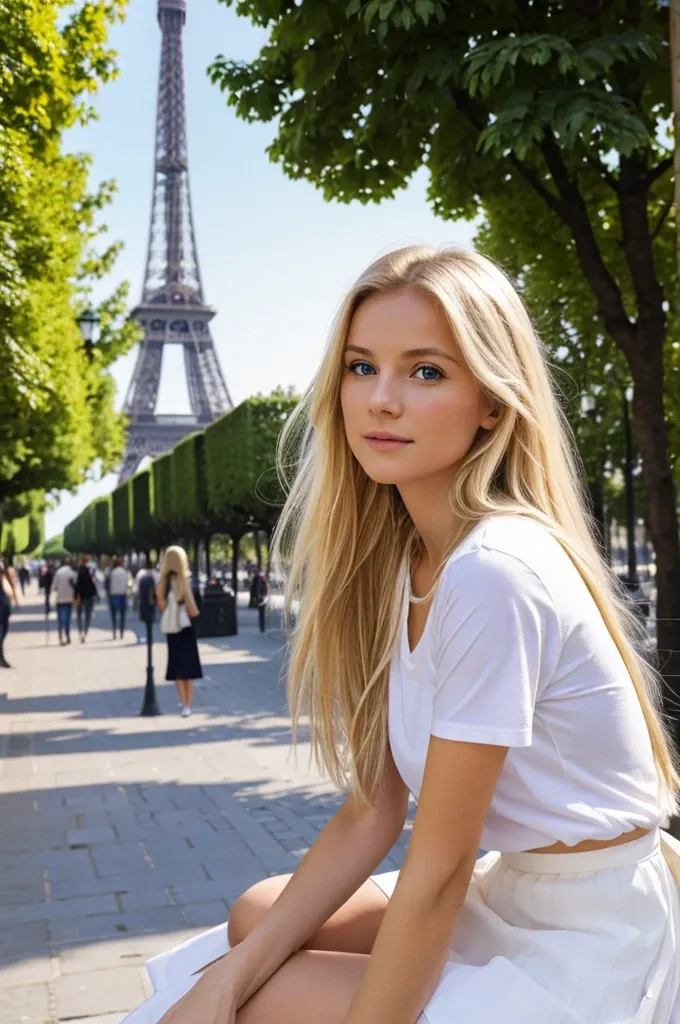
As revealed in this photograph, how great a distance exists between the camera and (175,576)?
12492 mm

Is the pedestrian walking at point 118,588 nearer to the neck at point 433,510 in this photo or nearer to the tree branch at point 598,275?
the tree branch at point 598,275

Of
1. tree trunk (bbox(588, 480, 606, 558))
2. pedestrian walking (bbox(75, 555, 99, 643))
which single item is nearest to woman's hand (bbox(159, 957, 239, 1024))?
tree trunk (bbox(588, 480, 606, 558))

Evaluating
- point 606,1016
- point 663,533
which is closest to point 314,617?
point 606,1016

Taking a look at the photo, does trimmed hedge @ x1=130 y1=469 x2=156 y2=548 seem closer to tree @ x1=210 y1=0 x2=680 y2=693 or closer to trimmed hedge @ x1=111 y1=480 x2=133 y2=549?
trimmed hedge @ x1=111 y1=480 x2=133 y2=549

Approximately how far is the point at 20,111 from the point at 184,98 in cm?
8043

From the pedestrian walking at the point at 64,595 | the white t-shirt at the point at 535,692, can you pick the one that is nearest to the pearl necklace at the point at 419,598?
the white t-shirt at the point at 535,692

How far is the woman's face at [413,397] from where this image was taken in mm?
1883

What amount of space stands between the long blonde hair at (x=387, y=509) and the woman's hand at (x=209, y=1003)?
44 centimetres

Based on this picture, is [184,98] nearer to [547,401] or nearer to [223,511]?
[223,511]

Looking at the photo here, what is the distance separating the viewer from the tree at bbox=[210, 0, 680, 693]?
6781 mm

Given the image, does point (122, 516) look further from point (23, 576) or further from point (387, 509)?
point (387, 509)

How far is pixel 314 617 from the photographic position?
2.20m

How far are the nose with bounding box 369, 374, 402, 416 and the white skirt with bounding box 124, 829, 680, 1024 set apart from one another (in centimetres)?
72

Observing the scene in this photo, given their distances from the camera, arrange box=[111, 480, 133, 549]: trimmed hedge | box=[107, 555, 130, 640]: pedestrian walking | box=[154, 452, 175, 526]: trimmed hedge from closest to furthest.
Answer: box=[107, 555, 130, 640]: pedestrian walking < box=[154, 452, 175, 526]: trimmed hedge < box=[111, 480, 133, 549]: trimmed hedge
